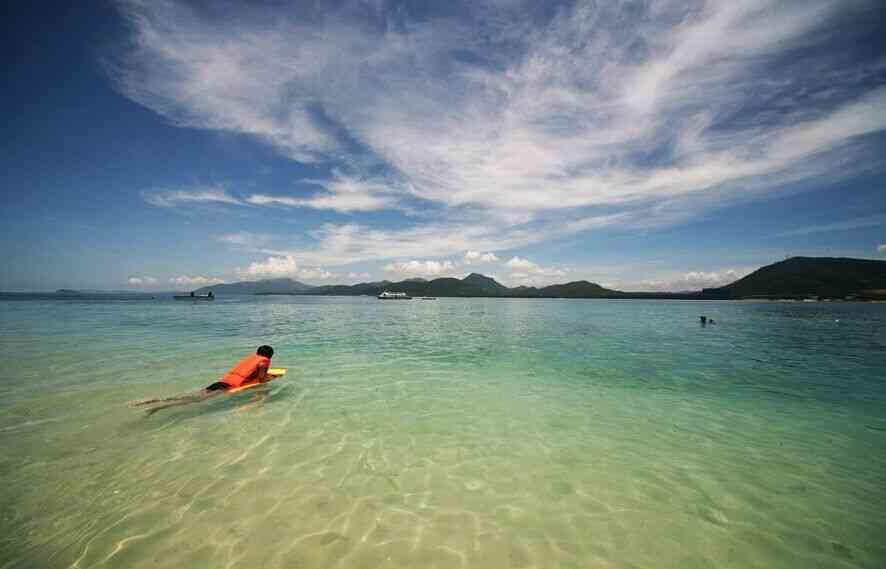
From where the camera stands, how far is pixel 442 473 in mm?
7629

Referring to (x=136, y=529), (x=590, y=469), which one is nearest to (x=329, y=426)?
(x=136, y=529)

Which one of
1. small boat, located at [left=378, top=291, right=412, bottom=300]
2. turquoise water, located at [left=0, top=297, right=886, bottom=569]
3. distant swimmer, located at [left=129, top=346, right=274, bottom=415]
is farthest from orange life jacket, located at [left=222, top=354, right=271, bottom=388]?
small boat, located at [left=378, top=291, right=412, bottom=300]

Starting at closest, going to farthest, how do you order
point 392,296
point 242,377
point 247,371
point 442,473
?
point 442,473 → point 242,377 → point 247,371 → point 392,296

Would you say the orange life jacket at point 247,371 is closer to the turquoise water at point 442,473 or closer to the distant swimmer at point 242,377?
the distant swimmer at point 242,377

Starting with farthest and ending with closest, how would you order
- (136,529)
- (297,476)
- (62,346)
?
1. (62,346)
2. (297,476)
3. (136,529)

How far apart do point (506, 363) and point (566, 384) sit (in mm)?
5365

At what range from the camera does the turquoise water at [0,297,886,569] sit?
5.30 metres

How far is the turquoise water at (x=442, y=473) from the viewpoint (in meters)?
5.30

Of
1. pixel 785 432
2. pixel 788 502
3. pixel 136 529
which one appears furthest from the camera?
pixel 785 432

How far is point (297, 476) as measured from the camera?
24.2ft

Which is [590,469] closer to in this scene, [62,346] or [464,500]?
[464,500]

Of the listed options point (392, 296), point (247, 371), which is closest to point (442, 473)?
point (247, 371)

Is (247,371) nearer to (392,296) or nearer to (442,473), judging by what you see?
(442,473)

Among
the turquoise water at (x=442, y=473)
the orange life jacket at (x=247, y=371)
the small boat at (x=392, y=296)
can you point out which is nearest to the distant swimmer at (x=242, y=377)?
the orange life jacket at (x=247, y=371)
